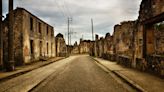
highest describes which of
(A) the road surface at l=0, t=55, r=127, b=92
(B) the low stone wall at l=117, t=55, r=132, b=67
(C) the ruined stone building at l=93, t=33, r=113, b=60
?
(C) the ruined stone building at l=93, t=33, r=113, b=60

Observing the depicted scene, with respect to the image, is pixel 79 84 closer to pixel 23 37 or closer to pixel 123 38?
pixel 23 37

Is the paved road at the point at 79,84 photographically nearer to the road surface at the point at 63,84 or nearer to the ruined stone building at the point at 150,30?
the road surface at the point at 63,84

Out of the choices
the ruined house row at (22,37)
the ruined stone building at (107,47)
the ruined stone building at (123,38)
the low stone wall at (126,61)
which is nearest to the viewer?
the low stone wall at (126,61)

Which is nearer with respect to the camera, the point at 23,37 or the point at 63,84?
the point at 63,84

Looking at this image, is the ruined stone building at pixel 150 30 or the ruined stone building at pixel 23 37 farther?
the ruined stone building at pixel 23 37

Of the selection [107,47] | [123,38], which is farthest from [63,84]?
[107,47]

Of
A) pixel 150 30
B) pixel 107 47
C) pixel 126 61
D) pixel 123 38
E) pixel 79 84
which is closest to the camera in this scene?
pixel 79 84

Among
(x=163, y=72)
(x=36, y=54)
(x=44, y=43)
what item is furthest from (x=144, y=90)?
(x=44, y=43)

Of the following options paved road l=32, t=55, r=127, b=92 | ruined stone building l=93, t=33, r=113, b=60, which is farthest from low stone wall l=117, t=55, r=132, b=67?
ruined stone building l=93, t=33, r=113, b=60

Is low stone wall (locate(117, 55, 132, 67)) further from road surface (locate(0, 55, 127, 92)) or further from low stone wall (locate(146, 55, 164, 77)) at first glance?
road surface (locate(0, 55, 127, 92))

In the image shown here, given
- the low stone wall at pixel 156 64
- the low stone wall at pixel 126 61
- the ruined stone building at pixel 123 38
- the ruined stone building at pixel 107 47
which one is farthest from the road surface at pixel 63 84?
the ruined stone building at pixel 107 47

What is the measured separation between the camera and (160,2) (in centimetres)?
1073

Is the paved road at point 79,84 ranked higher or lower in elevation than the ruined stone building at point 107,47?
lower

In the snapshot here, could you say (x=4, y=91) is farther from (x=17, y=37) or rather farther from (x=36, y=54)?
(x=36, y=54)
